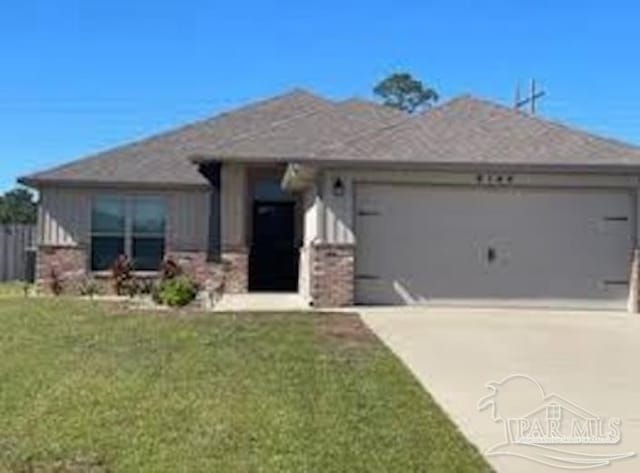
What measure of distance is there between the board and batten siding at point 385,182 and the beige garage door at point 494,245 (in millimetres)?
137

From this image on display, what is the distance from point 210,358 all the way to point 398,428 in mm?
4149

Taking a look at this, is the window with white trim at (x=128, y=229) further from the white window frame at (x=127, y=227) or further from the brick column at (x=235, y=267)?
the brick column at (x=235, y=267)

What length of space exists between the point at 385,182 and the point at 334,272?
1825mm

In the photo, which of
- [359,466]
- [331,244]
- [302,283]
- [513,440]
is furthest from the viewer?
[302,283]

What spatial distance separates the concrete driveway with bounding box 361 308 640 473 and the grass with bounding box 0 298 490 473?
35 cm

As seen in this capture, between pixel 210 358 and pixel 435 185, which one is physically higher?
pixel 435 185

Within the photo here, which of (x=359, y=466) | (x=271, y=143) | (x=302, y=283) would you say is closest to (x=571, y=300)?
(x=302, y=283)

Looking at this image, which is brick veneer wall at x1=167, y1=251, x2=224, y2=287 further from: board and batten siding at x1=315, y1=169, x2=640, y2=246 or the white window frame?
board and batten siding at x1=315, y1=169, x2=640, y2=246

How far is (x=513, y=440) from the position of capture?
28.8 ft

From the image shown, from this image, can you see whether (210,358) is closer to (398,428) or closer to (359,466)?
(398,428)

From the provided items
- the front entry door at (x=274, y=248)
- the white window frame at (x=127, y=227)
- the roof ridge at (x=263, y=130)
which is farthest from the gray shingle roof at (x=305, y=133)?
the white window frame at (x=127, y=227)

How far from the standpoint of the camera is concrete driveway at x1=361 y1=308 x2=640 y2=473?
8.51 meters

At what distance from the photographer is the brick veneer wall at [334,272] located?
790 inches

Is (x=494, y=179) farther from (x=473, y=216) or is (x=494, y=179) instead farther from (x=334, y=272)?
(x=334, y=272)
